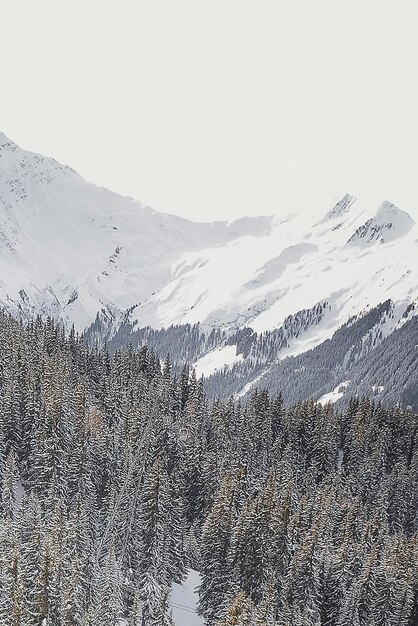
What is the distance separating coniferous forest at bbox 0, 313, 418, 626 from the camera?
49.0 metres

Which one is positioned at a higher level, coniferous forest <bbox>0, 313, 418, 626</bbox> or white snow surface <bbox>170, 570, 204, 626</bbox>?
coniferous forest <bbox>0, 313, 418, 626</bbox>

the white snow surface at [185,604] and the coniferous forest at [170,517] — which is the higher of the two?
the coniferous forest at [170,517]

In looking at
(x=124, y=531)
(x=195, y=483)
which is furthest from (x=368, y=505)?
(x=124, y=531)

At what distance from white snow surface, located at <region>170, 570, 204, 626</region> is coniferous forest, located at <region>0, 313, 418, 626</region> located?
1.81 m

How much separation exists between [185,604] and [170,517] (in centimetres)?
953

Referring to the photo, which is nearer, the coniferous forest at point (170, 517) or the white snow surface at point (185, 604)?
the coniferous forest at point (170, 517)

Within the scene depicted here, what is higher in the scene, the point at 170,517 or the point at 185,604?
the point at 170,517

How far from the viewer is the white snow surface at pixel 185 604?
6521 centimetres

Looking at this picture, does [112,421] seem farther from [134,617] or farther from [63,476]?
[134,617]

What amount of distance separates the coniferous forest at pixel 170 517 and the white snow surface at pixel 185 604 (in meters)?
1.81

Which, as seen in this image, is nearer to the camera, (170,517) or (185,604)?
(185,604)

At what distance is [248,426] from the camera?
108m

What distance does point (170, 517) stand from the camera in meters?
68.4

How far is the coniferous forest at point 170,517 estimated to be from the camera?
49.0 metres
